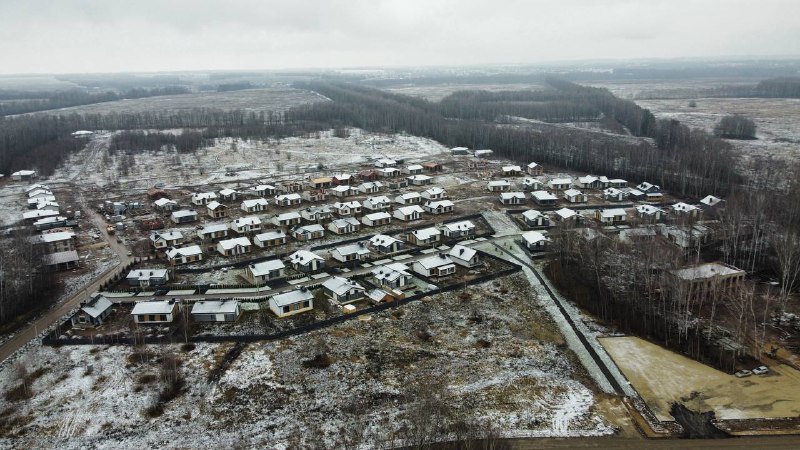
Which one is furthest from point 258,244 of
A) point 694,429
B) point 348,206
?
point 694,429

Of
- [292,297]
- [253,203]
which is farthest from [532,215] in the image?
[253,203]

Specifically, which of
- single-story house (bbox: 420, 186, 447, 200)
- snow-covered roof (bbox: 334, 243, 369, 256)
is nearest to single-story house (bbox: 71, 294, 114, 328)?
snow-covered roof (bbox: 334, 243, 369, 256)

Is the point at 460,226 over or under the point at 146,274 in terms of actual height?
over

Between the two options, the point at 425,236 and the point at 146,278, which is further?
the point at 425,236

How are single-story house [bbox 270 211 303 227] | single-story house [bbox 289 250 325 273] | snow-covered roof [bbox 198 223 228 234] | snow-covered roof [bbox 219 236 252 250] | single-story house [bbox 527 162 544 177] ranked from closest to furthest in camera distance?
single-story house [bbox 289 250 325 273]
snow-covered roof [bbox 219 236 252 250]
snow-covered roof [bbox 198 223 228 234]
single-story house [bbox 270 211 303 227]
single-story house [bbox 527 162 544 177]

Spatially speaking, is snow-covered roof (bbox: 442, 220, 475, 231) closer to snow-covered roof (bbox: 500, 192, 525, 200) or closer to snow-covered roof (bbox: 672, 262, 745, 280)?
snow-covered roof (bbox: 500, 192, 525, 200)

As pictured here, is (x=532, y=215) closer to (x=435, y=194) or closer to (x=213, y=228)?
(x=435, y=194)

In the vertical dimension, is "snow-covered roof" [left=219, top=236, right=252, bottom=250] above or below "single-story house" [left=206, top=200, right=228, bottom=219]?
below
